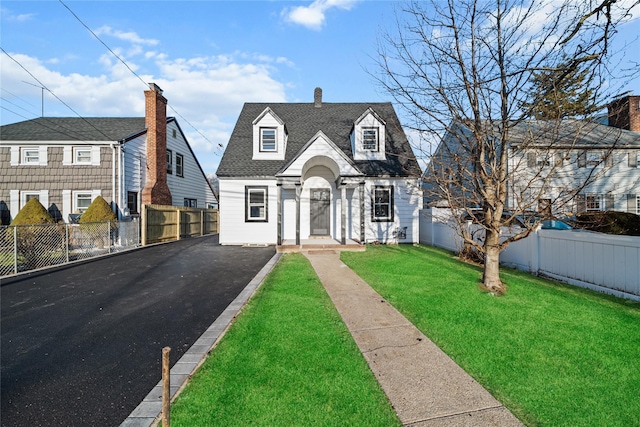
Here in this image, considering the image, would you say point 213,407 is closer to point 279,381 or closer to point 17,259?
point 279,381

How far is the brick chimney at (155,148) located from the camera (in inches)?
663

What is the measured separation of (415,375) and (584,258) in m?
6.29

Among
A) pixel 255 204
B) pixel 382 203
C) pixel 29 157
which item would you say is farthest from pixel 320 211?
pixel 29 157

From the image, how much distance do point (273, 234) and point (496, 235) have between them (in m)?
10.0

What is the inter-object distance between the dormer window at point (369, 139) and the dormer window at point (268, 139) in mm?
4679

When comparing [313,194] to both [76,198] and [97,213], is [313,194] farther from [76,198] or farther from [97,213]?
[76,198]

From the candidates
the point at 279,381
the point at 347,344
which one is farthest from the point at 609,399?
the point at 279,381

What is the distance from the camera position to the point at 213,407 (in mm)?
2512

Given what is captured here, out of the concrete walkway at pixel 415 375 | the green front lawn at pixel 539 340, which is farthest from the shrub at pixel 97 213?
the concrete walkway at pixel 415 375

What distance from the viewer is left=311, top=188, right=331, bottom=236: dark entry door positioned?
46.9ft

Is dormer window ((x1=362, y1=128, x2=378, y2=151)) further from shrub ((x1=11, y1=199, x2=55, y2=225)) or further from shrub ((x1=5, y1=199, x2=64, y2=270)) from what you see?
shrub ((x1=11, y1=199, x2=55, y2=225))

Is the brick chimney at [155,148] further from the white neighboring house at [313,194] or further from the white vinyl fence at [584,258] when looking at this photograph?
the white vinyl fence at [584,258]

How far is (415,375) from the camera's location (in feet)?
10.0

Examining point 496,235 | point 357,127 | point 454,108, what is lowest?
point 496,235
